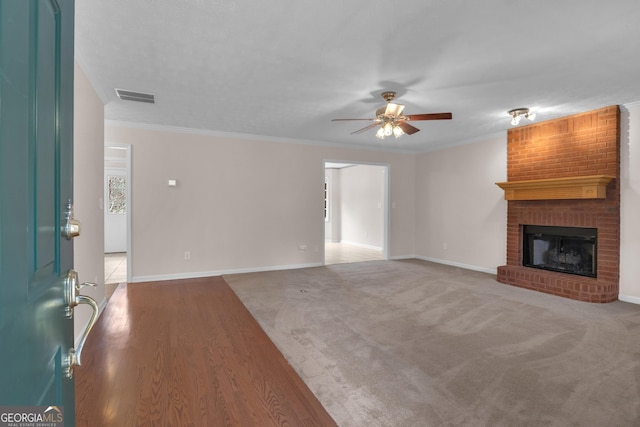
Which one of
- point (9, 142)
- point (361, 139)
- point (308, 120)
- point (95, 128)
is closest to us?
point (9, 142)

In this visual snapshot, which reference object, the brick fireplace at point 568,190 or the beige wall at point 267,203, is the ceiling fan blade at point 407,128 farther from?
the beige wall at point 267,203

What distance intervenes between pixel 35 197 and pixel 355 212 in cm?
886

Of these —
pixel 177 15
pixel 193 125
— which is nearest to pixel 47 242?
pixel 177 15

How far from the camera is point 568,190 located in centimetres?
411

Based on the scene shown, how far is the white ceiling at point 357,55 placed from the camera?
2.04 meters

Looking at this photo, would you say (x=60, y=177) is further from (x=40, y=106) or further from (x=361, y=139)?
(x=361, y=139)

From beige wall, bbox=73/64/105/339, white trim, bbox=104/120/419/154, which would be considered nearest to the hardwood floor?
beige wall, bbox=73/64/105/339

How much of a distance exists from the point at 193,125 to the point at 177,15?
9.42ft

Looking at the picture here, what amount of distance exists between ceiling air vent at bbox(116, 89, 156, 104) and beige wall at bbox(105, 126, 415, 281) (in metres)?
1.21

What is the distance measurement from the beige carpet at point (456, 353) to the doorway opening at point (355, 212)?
3026 millimetres

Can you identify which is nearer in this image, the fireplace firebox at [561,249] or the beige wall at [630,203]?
the beige wall at [630,203]

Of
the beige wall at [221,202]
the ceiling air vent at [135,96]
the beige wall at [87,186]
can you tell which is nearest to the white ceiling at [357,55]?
the ceiling air vent at [135,96]

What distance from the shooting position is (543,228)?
469cm

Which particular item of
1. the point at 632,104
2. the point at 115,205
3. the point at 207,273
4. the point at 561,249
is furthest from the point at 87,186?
the point at 632,104
